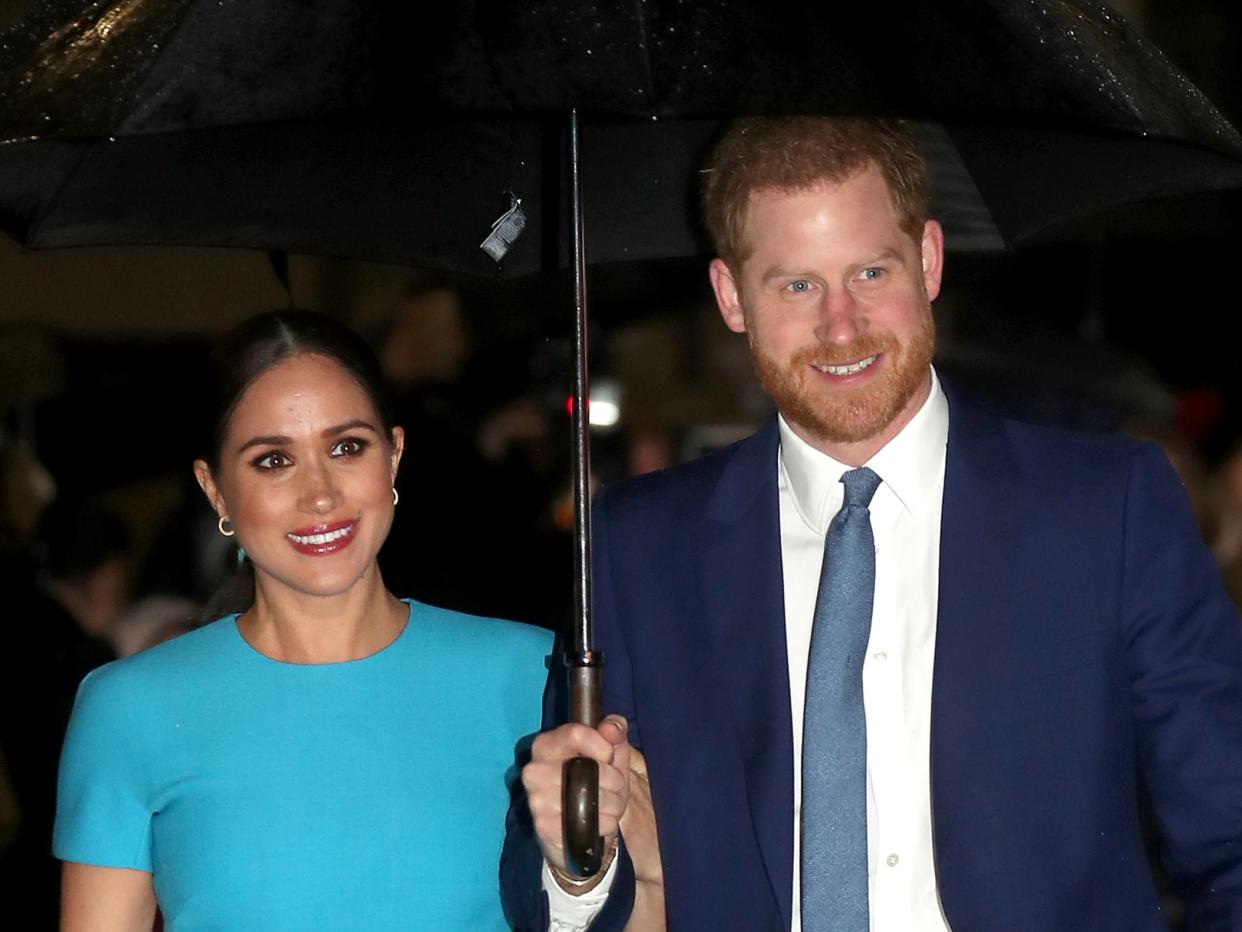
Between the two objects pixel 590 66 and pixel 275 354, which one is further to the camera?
pixel 275 354

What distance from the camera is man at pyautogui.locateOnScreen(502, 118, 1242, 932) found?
2686mm

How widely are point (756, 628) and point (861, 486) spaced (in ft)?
0.87

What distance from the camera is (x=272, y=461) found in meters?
3.21

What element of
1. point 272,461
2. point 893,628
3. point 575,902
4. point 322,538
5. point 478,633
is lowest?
point 575,902

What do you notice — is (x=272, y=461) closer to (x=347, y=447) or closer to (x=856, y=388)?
(x=347, y=447)

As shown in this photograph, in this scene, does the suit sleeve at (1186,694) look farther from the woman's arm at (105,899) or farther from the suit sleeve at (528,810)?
the woman's arm at (105,899)

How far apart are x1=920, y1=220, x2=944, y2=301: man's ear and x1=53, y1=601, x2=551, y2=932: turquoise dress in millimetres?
960

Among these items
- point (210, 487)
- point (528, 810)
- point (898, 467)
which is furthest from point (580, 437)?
point (210, 487)

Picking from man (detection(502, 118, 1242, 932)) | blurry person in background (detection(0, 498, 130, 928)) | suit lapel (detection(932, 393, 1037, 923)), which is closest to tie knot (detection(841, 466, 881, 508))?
man (detection(502, 118, 1242, 932))

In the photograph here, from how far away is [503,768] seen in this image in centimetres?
317

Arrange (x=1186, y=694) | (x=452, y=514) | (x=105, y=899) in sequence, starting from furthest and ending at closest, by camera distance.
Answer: (x=452, y=514)
(x=105, y=899)
(x=1186, y=694)

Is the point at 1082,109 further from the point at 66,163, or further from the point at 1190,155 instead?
the point at 66,163

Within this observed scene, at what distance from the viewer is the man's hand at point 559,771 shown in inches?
102

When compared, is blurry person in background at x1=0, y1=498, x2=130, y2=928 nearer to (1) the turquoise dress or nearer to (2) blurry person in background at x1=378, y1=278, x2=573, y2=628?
(2) blurry person in background at x1=378, y1=278, x2=573, y2=628
